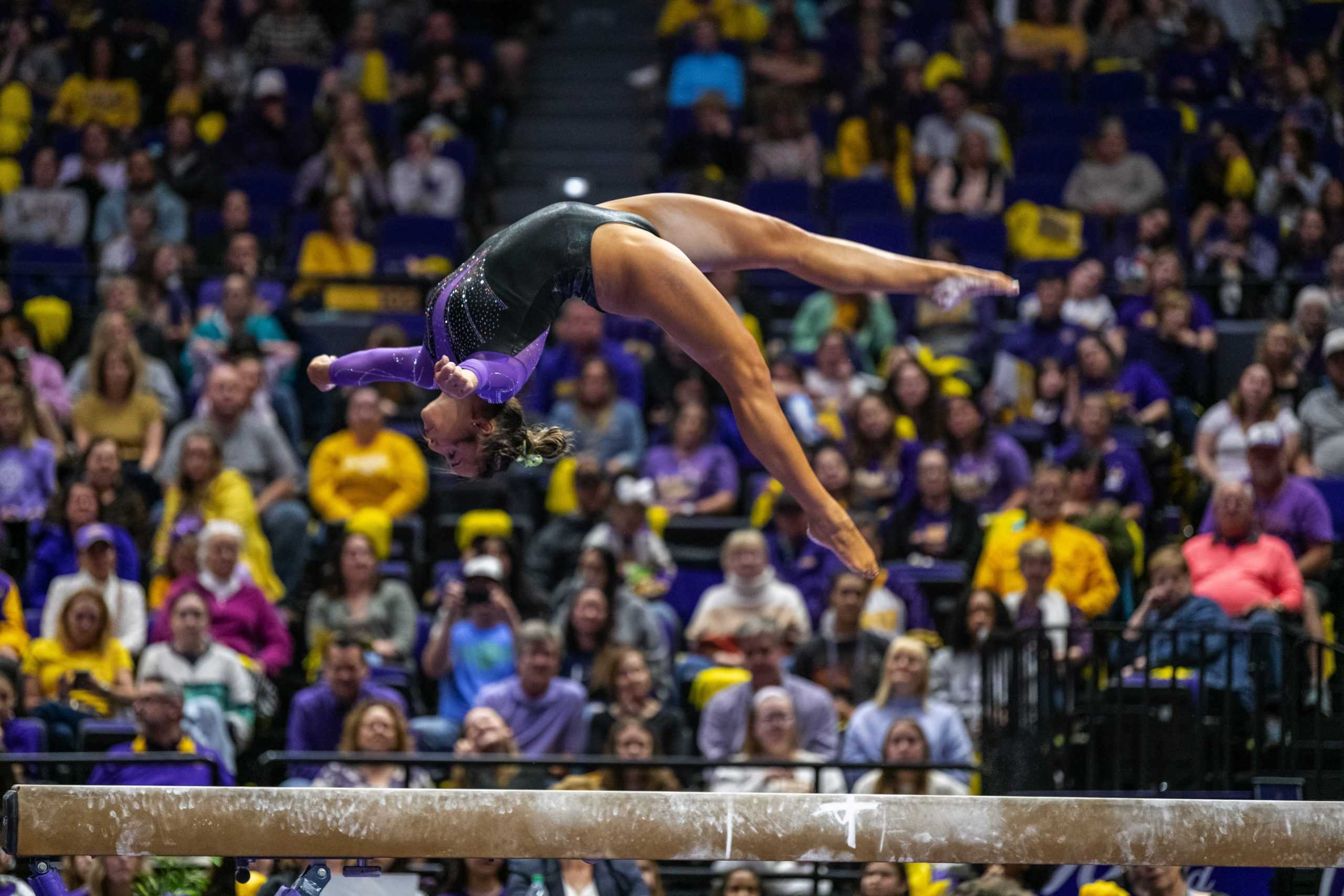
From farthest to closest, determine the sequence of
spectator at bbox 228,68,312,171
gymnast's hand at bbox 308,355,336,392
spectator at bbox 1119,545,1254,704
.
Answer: spectator at bbox 228,68,312,171, spectator at bbox 1119,545,1254,704, gymnast's hand at bbox 308,355,336,392

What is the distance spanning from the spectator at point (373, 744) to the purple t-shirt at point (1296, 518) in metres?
3.95

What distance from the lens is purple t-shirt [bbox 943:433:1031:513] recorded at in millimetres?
9188

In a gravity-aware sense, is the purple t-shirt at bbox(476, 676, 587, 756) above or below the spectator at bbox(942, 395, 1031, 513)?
below

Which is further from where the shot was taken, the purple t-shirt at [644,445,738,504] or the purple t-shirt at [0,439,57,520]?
the purple t-shirt at [644,445,738,504]

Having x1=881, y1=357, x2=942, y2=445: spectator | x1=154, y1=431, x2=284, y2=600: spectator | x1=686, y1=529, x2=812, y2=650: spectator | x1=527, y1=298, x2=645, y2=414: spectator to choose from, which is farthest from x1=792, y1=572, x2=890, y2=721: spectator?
x1=154, y1=431, x2=284, y2=600: spectator

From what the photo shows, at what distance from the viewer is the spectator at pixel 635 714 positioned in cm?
746

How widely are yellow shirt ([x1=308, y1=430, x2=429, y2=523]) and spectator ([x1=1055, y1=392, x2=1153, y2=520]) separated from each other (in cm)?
340

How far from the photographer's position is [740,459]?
973 centimetres

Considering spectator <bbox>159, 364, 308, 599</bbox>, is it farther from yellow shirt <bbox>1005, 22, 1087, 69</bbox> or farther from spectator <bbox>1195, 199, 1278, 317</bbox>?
yellow shirt <bbox>1005, 22, 1087, 69</bbox>

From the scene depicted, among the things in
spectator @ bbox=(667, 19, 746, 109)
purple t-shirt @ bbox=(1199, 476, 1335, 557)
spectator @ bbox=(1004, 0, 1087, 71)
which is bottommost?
purple t-shirt @ bbox=(1199, 476, 1335, 557)

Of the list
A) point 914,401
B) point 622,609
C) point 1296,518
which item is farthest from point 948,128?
point 622,609

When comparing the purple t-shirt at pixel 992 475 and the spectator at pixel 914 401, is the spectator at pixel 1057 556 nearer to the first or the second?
the purple t-shirt at pixel 992 475

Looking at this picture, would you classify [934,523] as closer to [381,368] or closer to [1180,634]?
[1180,634]

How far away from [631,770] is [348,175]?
5921 millimetres
